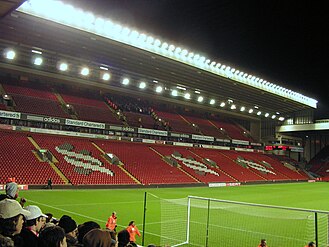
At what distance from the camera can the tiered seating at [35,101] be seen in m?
31.3

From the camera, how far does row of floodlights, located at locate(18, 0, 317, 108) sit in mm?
22875

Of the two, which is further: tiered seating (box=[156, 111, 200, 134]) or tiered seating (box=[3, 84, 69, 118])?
tiered seating (box=[156, 111, 200, 134])

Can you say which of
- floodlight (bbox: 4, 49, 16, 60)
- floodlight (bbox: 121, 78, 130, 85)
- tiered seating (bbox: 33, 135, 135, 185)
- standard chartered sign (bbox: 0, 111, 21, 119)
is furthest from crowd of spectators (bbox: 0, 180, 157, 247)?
floodlight (bbox: 121, 78, 130, 85)

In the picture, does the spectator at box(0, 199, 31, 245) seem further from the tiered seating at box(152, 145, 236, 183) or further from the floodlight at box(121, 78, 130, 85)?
the floodlight at box(121, 78, 130, 85)

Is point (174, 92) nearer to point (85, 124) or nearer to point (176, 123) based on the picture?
point (176, 123)

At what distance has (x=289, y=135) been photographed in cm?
6216

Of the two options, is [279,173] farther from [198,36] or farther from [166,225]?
[166,225]

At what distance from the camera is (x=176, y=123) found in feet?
148

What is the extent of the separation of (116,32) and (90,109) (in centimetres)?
1260

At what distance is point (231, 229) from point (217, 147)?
35.3m

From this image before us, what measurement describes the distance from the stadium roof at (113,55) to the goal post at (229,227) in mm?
13082

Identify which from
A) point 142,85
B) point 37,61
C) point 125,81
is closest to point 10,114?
point 37,61

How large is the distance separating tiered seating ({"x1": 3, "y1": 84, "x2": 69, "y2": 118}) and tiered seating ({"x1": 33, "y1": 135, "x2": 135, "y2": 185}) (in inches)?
94.8

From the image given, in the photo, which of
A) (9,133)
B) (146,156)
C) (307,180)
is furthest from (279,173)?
(9,133)
